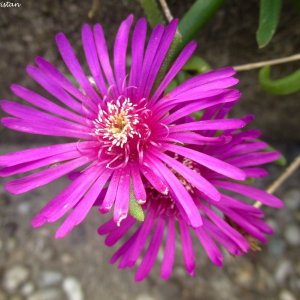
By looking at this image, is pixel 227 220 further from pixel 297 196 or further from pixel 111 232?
pixel 297 196

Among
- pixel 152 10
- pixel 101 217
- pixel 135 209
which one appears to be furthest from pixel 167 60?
pixel 101 217

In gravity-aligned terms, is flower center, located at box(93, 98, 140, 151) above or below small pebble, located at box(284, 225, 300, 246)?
above

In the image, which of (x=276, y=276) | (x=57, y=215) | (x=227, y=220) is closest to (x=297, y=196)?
(x=276, y=276)

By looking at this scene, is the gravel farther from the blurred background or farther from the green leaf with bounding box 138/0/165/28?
the green leaf with bounding box 138/0/165/28

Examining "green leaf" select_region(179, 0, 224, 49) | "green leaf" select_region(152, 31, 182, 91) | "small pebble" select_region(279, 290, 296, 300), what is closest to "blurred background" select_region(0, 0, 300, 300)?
"small pebble" select_region(279, 290, 296, 300)

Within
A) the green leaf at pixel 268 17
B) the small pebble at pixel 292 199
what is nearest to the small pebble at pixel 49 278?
the small pebble at pixel 292 199

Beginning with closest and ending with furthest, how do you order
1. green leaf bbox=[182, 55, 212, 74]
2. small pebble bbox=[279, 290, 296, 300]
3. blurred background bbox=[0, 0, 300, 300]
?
green leaf bbox=[182, 55, 212, 74] → blurred background bbox=[0, 0, 300, 300] → small pebble bbox=[279, 290, 296, 300]

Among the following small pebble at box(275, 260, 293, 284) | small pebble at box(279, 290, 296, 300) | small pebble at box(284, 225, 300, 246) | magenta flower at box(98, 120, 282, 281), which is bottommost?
small pebble at box(279, 290, 296, 300)

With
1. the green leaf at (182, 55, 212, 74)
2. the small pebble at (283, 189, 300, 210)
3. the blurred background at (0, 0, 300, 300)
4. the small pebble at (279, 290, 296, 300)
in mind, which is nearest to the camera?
the green leaf at (182, 55, 212, 74)
